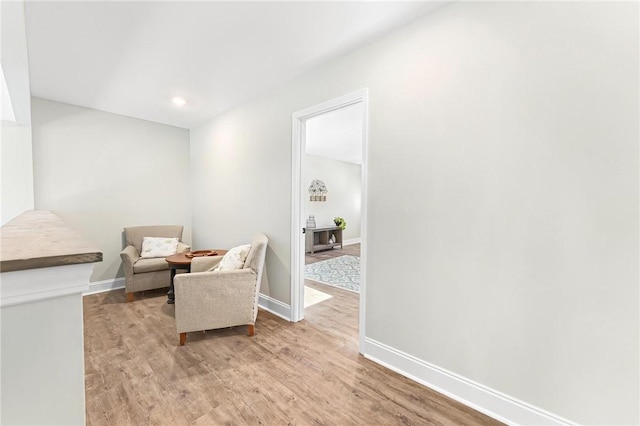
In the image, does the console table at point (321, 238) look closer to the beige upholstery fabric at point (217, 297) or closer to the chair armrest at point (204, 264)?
the chair armrest at point (204, 264)

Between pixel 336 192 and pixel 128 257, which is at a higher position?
pixel 336 192

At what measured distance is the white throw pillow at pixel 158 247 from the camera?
374 centimetres

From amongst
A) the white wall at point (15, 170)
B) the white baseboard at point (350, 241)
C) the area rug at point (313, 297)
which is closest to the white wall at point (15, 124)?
the white wall at point (15, 170)

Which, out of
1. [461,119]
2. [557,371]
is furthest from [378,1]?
[557,371]

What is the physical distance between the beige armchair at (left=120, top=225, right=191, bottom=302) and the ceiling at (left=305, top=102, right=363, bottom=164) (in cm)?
273

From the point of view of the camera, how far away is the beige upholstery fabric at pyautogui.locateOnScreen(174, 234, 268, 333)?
2.31 meters

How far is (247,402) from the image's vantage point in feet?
5.60

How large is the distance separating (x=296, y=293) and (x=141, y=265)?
84.0 inches

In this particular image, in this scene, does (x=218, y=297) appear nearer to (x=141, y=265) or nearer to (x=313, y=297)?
(x=313, y=297)

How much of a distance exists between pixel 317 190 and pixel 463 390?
19.2 ft

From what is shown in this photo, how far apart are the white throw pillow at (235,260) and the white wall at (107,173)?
2288mm

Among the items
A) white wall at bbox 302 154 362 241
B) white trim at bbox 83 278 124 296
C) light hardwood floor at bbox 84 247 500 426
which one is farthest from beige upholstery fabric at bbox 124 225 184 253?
white wall at bbox 302 154 362 241

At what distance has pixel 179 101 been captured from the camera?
3.37 m

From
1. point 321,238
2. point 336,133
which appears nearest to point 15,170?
point 336,133
